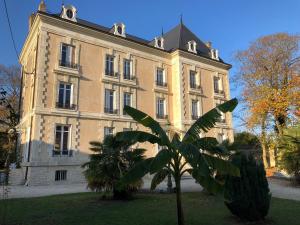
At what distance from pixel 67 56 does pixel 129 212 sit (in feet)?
55.5

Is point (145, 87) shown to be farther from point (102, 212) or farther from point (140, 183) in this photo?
point (102, 212)

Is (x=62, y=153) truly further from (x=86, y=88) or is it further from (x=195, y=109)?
(x=195, y=109)

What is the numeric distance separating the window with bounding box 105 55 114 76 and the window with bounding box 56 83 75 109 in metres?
3.87

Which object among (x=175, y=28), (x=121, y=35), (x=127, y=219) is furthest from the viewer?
(x=175, y=28)

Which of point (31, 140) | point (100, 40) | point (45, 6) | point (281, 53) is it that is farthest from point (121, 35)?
point (281, 53)

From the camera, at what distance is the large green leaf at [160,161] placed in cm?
626

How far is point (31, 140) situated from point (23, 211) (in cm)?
1164

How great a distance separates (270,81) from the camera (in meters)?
29.8

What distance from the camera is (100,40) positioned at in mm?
→ 24609

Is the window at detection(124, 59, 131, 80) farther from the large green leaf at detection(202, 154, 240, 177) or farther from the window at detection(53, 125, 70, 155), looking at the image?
the large green leaf at detection(202, 154, 240, 177)

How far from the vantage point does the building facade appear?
20547 mm

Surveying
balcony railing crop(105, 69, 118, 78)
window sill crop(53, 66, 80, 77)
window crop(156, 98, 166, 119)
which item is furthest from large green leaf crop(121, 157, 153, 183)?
window crop(156, 98, 166, 119)

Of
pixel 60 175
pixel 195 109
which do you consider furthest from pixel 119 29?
pixel 60 175

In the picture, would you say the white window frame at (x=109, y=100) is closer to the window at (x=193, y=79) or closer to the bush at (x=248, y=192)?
the window at (x=193, y=79)
